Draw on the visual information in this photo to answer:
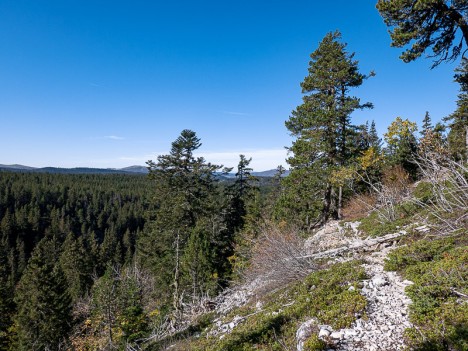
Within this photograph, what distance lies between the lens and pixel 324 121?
13.7m

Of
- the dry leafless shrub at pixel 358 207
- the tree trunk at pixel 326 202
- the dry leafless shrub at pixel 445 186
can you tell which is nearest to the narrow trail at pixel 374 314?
the dry leafless shrub at pixel 445 186

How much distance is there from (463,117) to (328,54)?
12269mm

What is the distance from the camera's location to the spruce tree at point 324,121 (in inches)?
542

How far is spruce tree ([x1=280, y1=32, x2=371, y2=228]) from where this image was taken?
13.8m

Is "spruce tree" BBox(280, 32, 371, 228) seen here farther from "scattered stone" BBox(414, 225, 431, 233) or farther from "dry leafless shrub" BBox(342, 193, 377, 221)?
"scattered stone" BBox(414, 225, 431, 233)

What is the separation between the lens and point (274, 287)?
28.8 ft

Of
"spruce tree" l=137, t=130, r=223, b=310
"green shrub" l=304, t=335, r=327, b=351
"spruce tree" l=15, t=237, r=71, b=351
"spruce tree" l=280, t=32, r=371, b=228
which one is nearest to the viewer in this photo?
"green shrub" l=304, t=335, r=327, b=351

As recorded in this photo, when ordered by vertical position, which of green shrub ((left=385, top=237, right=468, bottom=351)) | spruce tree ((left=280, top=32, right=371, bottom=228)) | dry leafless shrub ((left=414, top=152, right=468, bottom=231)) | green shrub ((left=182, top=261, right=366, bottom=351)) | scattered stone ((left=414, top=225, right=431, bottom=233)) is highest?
spruce tree ((left=280, top=32, right=371, bottom=228))

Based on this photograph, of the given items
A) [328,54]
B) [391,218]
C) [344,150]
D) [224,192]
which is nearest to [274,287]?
[391,218]

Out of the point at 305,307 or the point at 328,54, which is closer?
the point at 305,307

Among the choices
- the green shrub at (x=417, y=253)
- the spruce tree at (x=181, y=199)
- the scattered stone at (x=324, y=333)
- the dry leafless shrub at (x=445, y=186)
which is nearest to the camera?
the scattered stone at (x=324, y=333)

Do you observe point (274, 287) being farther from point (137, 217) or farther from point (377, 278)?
point (137, 217)

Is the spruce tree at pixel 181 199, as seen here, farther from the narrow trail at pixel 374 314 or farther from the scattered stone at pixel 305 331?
the scattered stone at pixel 305 331

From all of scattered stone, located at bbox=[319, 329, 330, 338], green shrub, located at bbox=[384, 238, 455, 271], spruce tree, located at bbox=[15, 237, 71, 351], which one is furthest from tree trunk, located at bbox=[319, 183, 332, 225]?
spruce tree, located at bbox=[15, 237, 71, 351]
